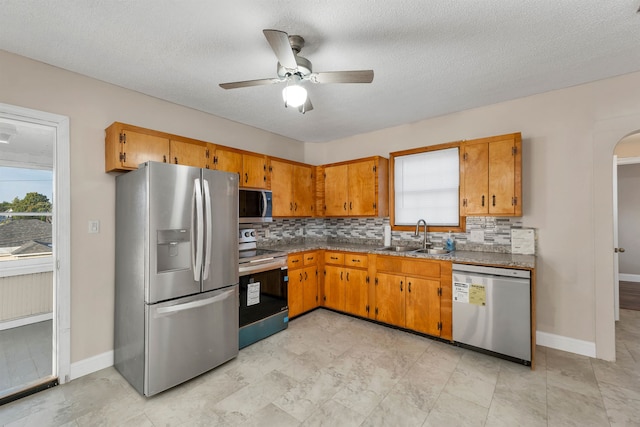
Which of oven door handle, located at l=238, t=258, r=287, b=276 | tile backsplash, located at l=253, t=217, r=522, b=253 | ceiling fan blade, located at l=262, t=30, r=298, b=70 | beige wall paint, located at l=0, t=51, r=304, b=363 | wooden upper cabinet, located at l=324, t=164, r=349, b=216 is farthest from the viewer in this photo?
wooden upper cabinet, located at l=324, t=164, r=349, b=216

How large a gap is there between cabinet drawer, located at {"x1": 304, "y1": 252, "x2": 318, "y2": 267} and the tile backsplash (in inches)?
26.7

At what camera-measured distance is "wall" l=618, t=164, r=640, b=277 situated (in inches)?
206

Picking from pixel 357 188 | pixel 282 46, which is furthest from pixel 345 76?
pixel 357 188

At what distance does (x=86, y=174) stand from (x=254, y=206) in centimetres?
160

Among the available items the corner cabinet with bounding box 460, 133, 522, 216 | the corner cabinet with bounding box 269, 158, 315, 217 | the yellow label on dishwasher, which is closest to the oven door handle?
the corner cabinet with bounding box 269, 158, 315, 217

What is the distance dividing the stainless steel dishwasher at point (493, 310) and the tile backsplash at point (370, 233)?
0.70 meters

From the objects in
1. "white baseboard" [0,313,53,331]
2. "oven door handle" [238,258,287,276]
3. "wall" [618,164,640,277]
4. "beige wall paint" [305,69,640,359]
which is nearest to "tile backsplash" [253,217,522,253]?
"beige wall paint" [305,69,640,359]

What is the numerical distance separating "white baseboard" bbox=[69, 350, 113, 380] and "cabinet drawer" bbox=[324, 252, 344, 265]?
255cm

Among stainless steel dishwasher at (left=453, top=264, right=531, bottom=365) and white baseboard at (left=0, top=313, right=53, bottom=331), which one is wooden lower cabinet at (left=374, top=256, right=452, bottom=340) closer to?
stainless steel dishwasher at (left=453, top=264, right=531, bottom=365)

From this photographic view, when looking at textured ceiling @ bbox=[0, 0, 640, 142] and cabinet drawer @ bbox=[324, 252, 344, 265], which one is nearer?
textured ceiling @ bbox=[0, 0, 640, 142]

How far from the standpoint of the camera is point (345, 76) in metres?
1.87

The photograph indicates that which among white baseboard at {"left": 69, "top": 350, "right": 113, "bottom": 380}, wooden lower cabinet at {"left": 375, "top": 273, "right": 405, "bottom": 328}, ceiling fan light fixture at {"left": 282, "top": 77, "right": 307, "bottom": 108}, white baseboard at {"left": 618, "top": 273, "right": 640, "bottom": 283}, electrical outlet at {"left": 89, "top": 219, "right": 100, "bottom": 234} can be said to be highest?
ceiling fan light fixture at {"left": 282, "top": 77, "right": 307, "bottom": 108}

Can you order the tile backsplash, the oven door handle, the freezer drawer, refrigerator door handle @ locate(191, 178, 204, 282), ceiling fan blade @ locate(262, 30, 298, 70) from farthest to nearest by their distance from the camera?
the tile backsplash < the oven door handle < refrigerator door handle @ locate(191, 178, 204, 282) < the freezer drawer < ceiling fan blade @ locate(262, 30, 298, 70)

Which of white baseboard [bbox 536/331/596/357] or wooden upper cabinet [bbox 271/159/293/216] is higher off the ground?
wooden upper cabinet [bbox 271/159/293/216]
